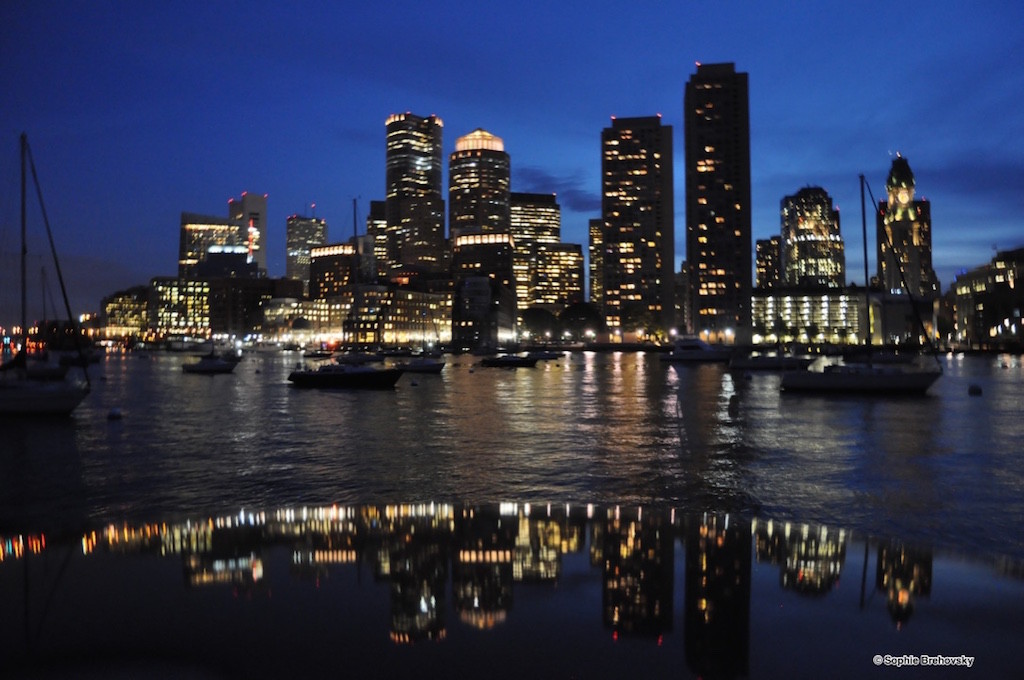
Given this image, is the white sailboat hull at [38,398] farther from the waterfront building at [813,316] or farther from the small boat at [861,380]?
the waterfront building at [813,316]

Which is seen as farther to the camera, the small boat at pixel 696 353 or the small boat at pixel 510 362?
the small boat at pixel 696 353

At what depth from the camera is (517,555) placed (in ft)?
25.5

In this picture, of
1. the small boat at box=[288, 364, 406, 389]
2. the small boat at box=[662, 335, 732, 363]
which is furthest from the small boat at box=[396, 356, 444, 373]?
the small boat at box=[662, 335, 732, 363]

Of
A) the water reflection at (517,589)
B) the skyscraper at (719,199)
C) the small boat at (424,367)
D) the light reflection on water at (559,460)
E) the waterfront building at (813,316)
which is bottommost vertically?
the light reflection on water at (559,460)

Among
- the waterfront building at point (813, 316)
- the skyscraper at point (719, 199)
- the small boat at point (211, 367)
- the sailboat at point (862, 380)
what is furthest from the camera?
the waterfront building at point (813, 316)

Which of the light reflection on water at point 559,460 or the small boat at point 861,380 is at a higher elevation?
the small boat at point 861,380

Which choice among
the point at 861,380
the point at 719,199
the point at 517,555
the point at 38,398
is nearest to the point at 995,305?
the point at 719,199

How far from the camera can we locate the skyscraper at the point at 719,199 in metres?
180

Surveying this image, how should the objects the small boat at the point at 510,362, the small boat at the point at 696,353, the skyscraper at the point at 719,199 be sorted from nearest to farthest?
the small boat at the point at 510,362 → the small boat at the point at 696,353 → the skyscraper at the point at 719,199

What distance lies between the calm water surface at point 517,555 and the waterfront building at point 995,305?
151m

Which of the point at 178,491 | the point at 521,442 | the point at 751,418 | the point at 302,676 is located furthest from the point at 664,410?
the point at 302,676

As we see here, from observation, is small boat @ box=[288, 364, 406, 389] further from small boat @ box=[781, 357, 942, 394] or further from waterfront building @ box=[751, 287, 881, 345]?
waterfront building @ box=[751, 287, 881, 345]

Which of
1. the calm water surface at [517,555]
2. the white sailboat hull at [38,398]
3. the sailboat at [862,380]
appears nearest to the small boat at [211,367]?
the white sailboat hull at [38,398]

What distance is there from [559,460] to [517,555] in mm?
7385
